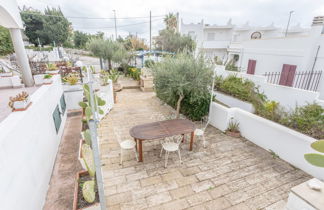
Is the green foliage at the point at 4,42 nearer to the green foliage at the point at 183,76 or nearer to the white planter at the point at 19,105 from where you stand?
the white planter at the point at 19,105

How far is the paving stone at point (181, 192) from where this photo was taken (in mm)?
3381

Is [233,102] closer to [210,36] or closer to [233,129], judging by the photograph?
[233,129]

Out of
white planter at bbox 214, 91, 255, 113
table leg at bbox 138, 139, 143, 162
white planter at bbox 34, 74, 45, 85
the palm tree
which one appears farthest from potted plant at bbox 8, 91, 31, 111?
the palm tree

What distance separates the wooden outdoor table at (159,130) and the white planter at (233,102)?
4.33m

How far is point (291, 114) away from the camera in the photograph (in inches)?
192

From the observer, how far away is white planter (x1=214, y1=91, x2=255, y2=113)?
7.50 metres

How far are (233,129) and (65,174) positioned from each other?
5.69 m

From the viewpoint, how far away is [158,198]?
10.9 ft

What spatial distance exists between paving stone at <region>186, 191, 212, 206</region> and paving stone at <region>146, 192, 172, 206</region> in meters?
0.43

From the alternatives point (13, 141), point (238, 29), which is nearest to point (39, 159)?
point (13, 141)

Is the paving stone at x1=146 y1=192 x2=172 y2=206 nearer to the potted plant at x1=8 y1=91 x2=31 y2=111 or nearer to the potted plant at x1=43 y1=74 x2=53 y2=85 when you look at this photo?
the potted plant at x1=8 y1=91 x2=31 y2=111

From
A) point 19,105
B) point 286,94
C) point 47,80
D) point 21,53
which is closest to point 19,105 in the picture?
point 19,105

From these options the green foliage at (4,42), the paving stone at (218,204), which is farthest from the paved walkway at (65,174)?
the green foliage at (4,42)

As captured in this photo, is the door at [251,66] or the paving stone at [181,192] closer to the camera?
the paving stone at [181,192]
